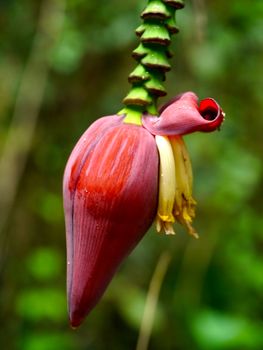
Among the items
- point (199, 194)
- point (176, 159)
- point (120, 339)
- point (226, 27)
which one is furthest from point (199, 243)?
point (176, 159)

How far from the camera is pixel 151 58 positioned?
3.26 feet

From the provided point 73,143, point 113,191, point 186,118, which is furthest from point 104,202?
point 73,143

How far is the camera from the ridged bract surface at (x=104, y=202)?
93 centimetres

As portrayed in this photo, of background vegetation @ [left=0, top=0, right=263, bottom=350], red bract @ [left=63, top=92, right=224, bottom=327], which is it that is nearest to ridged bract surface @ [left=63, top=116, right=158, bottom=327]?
red bract @ [left=63, top=92, right=224, bottom=327]

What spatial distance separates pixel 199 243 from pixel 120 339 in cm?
50

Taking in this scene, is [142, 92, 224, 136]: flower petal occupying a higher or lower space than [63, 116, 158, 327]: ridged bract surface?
higher

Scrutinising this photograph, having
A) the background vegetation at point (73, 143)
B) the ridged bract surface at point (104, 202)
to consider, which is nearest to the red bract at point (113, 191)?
the ridged bract surface at point (104, 202)

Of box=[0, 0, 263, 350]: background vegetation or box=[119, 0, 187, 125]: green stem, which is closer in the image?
box=[119, 0, 187, 125]: green stem

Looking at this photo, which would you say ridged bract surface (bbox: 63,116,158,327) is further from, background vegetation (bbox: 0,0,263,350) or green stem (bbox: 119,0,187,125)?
background vegetation (bbox: 0,0,263,350)

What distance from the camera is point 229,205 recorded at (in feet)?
11.5

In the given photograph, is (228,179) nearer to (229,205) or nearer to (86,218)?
(229,205)

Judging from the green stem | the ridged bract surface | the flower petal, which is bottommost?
the ridged bract surface

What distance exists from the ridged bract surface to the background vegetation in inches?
70.7

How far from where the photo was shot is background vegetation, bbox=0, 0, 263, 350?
116 inches
